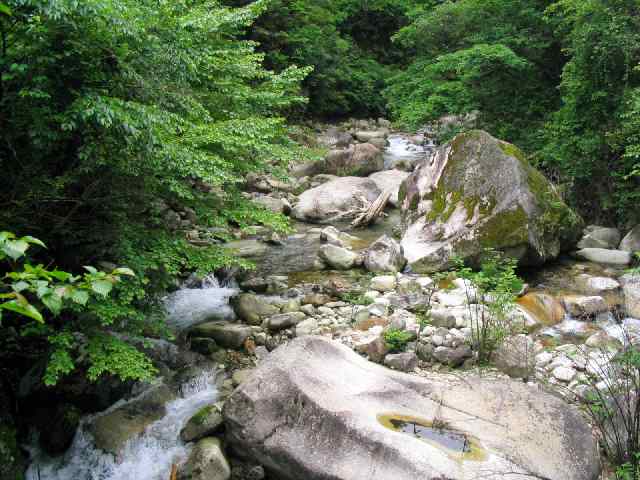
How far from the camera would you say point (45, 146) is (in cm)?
418

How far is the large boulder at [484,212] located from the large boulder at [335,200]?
332 cm

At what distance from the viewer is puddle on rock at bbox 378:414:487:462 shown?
3713 millimetres

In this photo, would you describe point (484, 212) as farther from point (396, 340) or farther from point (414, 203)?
point (396, 340)

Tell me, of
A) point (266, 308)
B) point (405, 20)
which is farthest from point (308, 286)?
point (405, 20)

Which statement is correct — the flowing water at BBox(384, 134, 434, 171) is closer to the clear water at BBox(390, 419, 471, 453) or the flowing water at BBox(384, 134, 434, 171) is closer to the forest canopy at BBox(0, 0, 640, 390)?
the forest canopy at BBox(0, 0, 640, 390)

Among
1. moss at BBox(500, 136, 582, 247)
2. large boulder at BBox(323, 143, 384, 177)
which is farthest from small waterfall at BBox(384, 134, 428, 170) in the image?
moss at BBox(500, 136, 582, 247)

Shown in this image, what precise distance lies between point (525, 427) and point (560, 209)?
18.2 feet

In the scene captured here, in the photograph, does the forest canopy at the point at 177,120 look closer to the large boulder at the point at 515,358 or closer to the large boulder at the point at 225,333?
the large boulder at the point at 225,333

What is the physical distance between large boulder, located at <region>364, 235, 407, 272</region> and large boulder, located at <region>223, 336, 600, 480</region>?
3.61 meters

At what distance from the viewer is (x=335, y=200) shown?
12.8 metres

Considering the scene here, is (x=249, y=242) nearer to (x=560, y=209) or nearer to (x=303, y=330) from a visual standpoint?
(x=303, y=330)

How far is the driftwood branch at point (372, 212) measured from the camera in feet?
38.8

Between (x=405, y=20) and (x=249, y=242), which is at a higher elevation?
(x=405, y=20)

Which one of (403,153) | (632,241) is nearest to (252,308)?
(632,241)
